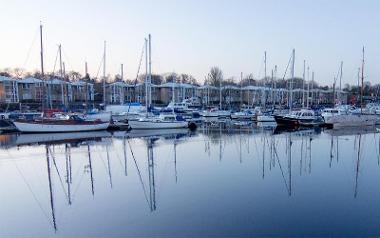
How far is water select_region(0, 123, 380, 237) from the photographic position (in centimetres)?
856

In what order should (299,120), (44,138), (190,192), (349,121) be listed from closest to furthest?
(190,192)
(44,138)
(299,120)
(349,121)

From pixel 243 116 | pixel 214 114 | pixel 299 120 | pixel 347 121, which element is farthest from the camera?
pixel 214 114

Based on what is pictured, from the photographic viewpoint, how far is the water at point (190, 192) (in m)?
8.56

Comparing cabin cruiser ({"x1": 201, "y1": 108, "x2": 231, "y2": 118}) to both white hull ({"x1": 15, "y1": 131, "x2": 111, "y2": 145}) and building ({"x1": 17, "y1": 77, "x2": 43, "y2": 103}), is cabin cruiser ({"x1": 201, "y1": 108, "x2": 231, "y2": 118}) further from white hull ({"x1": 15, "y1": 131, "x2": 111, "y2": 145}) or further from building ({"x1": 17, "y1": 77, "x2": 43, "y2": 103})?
→ building ({"x1": 17, "y1": 77, "x2": 43, "y2": 103})

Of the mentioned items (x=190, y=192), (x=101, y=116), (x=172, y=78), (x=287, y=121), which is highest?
(x=172, y=78)

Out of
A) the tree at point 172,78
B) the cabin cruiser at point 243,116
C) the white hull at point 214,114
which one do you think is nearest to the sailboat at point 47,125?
the white hull at point 214,114

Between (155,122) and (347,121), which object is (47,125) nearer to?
(155,122)

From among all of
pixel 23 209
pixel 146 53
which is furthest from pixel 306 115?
pixel 23 209

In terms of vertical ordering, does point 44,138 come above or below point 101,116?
below

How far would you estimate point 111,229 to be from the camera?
27.8ft

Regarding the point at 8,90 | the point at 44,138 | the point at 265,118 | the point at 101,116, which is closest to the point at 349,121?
the point at 265,118

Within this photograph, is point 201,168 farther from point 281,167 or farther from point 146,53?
point 146,53

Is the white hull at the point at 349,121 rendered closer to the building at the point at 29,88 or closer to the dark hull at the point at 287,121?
the dark hull at the point at 287,121

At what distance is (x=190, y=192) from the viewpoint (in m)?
11.9
